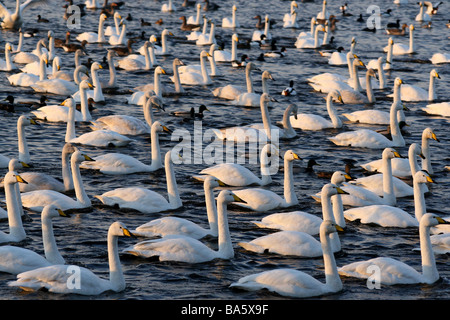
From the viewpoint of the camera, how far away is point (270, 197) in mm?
16141

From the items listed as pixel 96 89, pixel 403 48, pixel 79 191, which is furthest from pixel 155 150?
pixel 403 48

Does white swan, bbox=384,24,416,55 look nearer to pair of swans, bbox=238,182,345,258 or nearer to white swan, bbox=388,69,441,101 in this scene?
white swan, bbox=388,69,441,101

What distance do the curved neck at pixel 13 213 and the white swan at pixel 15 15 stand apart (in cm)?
2489

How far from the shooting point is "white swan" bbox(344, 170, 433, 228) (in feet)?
50.2

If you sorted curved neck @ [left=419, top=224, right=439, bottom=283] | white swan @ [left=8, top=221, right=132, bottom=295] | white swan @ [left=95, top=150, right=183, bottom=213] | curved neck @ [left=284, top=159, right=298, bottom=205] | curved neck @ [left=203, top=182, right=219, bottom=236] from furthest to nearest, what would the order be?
curved neck @ [left=284, top=159, right=298, bottom=205] → white swan @ [left=95, top=150, right=183, bottom=213] → curved neck @ [left=203, top=182, right=219, bottom=236] → curved neck @ [left=419, top=224, right=439, bottom=283] → white swan @ [left=8, top=221, right=132, bottom=295]

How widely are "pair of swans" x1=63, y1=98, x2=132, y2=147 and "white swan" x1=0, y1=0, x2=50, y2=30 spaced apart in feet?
60.0

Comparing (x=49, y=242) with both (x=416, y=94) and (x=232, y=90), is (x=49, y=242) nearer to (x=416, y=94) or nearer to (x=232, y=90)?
(x=232, y=90)

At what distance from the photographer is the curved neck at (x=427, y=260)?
42.1 ft

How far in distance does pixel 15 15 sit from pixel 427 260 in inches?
1113

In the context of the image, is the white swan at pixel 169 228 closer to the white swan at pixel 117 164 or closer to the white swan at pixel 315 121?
the white swan at pixel 117 164

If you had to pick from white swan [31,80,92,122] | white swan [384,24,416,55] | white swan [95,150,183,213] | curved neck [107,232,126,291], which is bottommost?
white swan [384,24,416,55]

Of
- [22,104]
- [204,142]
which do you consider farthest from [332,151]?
[22,104]

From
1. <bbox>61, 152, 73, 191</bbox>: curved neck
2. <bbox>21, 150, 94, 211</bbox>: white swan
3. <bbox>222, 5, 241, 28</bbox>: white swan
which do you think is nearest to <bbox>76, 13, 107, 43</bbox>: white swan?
<bbox>222, 5, 241, 28</bbox>: white swan
